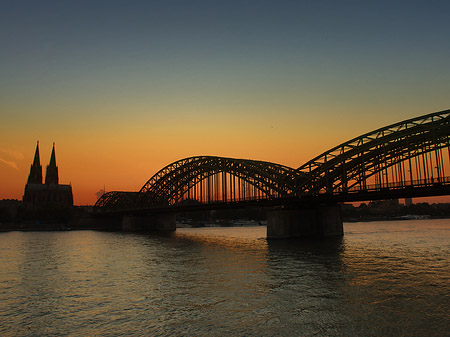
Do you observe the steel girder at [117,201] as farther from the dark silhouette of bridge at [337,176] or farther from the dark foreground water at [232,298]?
the dark foreground water at [232,298]

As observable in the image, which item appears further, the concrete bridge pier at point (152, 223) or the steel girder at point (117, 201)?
the steel girder at point (117, 201)

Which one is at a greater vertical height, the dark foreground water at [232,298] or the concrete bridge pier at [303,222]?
the concrete bridge pier at [303,222]

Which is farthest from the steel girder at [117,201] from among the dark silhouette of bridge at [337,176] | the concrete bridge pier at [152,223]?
the dark silhouette of bridge at [337,176]

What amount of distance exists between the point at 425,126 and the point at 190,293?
44774 millimetres

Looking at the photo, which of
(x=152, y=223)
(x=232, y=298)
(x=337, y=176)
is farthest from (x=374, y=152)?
(x=152, y=223)

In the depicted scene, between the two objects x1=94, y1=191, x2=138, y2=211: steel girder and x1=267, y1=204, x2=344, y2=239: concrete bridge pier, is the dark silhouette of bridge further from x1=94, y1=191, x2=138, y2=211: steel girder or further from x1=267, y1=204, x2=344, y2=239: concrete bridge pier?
x1=94, y1=191, x2=138, y2=211: steel girder

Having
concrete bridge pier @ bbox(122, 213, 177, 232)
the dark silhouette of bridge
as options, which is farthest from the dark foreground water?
concrete bridge pier @ bbox(122, 213, 177, 232)

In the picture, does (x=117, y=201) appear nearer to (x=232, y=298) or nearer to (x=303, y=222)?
(x=303, y=222)

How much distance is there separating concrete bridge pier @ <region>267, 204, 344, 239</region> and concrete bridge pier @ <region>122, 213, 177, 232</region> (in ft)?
201

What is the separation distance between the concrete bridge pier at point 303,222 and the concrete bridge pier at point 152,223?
6126cm

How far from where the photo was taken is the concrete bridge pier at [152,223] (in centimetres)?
12375

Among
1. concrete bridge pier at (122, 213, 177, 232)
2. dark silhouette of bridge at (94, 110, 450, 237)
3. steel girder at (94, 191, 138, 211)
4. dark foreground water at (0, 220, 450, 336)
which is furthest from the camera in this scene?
steel girder at (94, 191, 138, 211)

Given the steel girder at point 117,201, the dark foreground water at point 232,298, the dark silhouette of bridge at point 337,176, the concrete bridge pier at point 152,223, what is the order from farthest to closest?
1. the steel girder at point 117,201
2. the concrete bridge pier at point 152,223
3. the dark silhouette of bridge at point 337,176
4. the dark foreground water at point 232,298

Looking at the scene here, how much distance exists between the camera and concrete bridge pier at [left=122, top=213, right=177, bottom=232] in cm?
12375
